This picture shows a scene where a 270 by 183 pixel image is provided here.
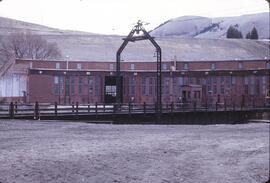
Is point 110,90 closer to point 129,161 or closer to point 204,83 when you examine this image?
point 204,83

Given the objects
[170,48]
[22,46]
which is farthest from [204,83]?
[170,48]

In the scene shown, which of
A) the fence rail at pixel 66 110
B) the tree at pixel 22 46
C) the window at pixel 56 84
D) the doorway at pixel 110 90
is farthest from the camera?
the tree at pixel 22 46

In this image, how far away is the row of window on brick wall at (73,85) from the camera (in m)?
43.5

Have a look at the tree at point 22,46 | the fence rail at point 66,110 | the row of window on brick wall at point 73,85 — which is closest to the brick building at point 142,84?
the row of window on brick wall at point 73,85

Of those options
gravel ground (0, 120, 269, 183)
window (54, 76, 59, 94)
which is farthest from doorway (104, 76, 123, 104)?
gravel ground (0, 120, 269, 183)

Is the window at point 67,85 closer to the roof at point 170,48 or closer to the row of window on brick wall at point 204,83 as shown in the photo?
the row of window on brick wall at point 204,83

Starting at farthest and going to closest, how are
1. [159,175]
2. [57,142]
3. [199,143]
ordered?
[199,143]
[57,142]
[159,175]

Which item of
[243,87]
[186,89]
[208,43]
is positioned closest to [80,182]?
[186,89]

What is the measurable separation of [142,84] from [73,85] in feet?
29.8

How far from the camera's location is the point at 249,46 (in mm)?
106500

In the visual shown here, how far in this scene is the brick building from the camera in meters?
42.1

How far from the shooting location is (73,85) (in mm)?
44219

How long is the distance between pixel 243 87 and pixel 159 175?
137ft

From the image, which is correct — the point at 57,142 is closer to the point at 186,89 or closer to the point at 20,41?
the point at 186,89
